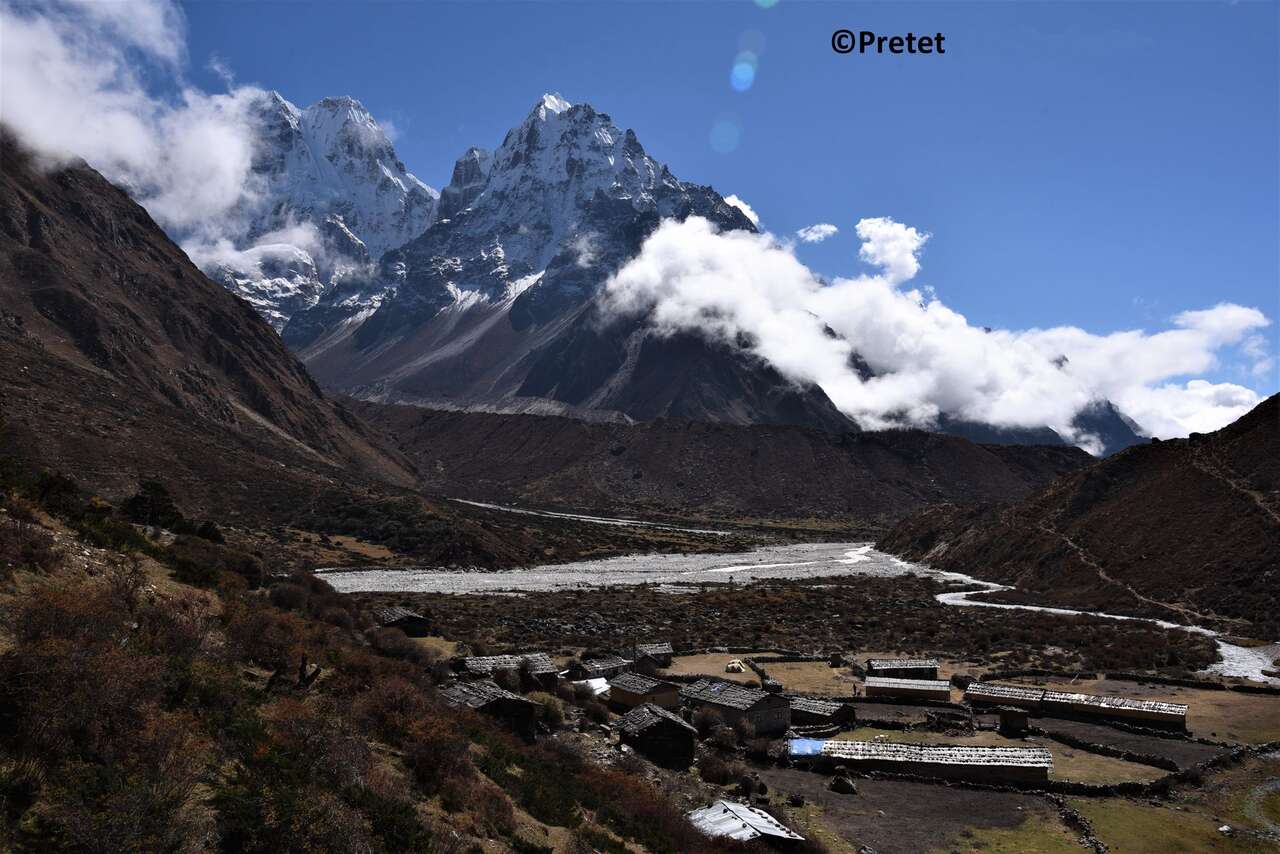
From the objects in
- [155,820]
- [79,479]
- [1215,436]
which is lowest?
[155,820]

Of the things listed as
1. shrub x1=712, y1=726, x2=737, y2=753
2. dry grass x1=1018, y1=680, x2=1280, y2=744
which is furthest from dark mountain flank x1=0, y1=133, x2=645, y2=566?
dry grass x1=1018, y1=680, x2=1280, y2=744

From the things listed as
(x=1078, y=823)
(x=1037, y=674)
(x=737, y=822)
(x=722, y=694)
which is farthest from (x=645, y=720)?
(x=1037, y=674)

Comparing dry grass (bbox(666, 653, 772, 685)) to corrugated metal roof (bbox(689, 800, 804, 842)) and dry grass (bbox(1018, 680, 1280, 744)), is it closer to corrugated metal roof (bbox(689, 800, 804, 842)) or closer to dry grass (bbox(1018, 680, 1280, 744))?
dry grass (bbox(1018, 680, 1280, 744))

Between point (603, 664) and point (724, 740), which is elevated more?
point (603, 664)

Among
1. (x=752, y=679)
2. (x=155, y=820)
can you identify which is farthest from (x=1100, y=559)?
(x=155, y=820)

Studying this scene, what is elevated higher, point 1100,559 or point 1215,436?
point 1215,436

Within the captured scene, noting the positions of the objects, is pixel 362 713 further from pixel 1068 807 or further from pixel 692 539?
pixel 692 539

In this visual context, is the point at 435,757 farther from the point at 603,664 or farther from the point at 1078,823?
the point at 603,664
